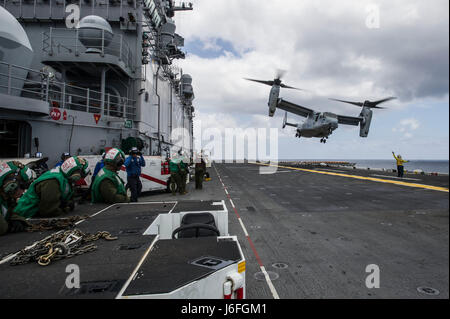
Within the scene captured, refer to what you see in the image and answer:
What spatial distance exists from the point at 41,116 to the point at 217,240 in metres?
10.4

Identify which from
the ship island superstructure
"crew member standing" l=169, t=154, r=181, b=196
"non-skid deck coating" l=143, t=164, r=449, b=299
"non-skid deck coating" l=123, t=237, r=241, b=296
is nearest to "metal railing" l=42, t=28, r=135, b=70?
the ship island superstructure

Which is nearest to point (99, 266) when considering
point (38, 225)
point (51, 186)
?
point (38, 225)

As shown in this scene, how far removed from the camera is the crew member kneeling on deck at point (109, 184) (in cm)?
550

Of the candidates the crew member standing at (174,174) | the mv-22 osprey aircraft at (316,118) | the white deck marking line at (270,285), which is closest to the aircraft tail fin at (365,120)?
the mv-22 osprey aircraft at (316,118)

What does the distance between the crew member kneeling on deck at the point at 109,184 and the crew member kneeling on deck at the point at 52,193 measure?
75 cm

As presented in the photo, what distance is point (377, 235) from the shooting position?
5.48 metres

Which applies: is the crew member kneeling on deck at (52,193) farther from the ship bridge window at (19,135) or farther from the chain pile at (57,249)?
the ship bridge window at (19,135)

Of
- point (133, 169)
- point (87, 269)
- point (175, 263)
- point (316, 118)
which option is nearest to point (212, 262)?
point (175, 263)

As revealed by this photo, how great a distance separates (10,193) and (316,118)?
3118cm

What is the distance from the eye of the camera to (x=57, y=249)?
2.18 meters

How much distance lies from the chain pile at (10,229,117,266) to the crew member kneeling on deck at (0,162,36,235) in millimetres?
1125

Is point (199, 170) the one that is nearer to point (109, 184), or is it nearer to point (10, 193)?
point (109, 184)

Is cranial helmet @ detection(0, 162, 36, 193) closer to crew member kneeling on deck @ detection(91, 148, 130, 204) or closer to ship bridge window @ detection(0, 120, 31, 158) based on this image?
crew member kneeling on deck @ detection(91, 148, 130, 204)
